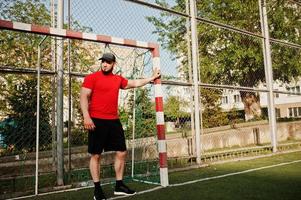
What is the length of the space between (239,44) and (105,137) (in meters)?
14.8

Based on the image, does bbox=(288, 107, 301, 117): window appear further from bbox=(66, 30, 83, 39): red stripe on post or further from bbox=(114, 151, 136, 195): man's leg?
bbox=(66, 30, 83, 39): red stripe on post

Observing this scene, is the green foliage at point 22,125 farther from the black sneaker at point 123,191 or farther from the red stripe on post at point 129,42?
the black sneaker at point 123,191

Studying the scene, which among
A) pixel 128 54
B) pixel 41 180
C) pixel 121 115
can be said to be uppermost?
pixel 128 54

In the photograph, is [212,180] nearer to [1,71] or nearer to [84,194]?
[84,194]

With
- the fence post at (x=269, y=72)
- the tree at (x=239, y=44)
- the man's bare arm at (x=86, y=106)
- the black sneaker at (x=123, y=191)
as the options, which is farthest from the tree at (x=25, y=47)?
the tree at (x=239, y=44)

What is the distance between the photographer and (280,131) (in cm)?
1575

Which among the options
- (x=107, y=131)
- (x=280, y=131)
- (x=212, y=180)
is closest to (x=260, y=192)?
(x=212, y=180)

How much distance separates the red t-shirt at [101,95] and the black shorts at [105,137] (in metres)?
0.09

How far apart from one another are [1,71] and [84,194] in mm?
2191

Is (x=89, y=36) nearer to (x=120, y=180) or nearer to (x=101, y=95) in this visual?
(x=101, y=95)

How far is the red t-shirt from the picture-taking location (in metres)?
4.28

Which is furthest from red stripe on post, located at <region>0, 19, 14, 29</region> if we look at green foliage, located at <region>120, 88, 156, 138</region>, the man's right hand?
green foliage, located at <region>120, 88, 156, 138</region>

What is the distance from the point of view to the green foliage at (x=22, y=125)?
645 cm

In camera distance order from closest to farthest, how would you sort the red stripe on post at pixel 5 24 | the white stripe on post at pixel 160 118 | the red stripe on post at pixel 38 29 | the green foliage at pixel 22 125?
1. the red stripe on post at pixel 5 24
2. the red stripe on post at pixel 38 29
3. the white stripe on post at pixel 160 118
4. the green foliage at pixel 22 125
